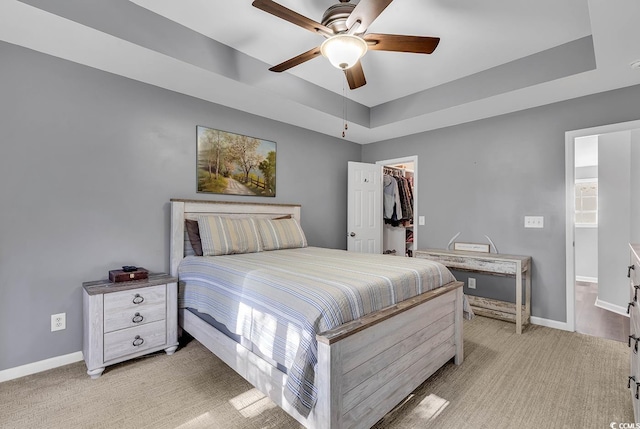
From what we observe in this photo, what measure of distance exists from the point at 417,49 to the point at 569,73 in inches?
63.4

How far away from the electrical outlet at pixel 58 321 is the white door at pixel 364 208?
10.4 feet

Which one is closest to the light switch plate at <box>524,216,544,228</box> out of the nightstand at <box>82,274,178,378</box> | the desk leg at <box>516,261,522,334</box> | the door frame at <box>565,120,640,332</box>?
the door frame at <box>565,120,640,332</box>

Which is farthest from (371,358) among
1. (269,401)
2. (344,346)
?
(269,401)

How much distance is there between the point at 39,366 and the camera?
7.30 feet

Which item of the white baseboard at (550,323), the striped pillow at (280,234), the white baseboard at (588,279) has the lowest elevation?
the white baseboard at (550,323)

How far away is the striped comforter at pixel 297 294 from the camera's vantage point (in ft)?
4.62

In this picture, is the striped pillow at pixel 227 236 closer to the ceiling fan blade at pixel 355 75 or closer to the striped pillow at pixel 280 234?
the striped pillow at pixel 280 234

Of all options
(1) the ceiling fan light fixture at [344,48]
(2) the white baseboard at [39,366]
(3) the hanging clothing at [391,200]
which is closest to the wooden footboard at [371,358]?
(2) the white baseboard at [39,366]

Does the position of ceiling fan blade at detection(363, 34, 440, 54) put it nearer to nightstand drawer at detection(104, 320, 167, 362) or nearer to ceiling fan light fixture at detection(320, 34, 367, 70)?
ceiling fan light fixture at detection(320, 34, 367, 70)

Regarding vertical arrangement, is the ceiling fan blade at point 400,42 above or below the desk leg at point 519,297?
above

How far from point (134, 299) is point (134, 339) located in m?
0.30

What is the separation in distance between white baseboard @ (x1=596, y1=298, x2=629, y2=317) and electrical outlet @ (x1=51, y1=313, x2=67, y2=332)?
5.62m

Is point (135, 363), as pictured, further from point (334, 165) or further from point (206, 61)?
point (334, 165)

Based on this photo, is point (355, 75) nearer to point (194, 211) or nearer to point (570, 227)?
point (194, 211)
